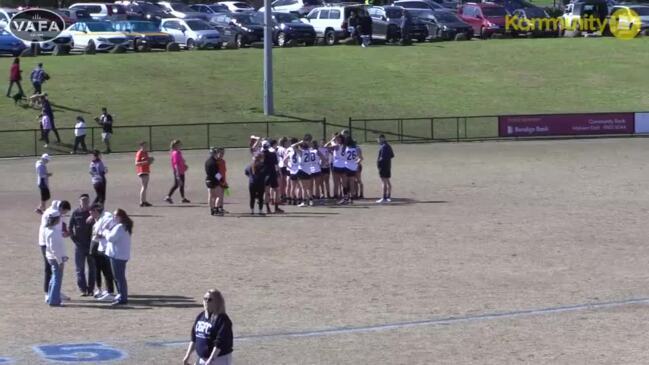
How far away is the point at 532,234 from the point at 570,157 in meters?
16.3

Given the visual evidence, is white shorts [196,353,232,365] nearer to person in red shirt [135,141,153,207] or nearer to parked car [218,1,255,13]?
person in red shirt [135,141,153,207]

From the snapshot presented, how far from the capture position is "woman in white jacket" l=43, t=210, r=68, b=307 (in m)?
18.0

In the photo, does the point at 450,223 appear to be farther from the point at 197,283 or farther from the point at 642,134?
the point at 642,134

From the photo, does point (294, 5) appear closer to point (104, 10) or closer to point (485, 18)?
point (104, 10)

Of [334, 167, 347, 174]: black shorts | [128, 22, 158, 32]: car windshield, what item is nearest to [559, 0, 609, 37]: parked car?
[128, 22, 158, 32]: car windshield

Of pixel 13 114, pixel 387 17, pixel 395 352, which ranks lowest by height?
pixel 395 352

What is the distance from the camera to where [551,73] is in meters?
57.3

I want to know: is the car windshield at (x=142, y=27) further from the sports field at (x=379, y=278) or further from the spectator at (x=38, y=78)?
the sports field at (x=379, y=278)

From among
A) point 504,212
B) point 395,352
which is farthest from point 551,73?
point 395,352

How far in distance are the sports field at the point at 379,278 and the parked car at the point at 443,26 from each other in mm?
31676

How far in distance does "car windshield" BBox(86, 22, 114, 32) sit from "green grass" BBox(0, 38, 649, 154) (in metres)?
3.45

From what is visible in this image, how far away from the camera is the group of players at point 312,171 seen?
29391 millimetres

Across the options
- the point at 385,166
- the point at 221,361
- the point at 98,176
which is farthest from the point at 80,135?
the point at 221,361

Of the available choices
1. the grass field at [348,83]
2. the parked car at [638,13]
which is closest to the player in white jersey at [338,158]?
the grass field at [348,83]
